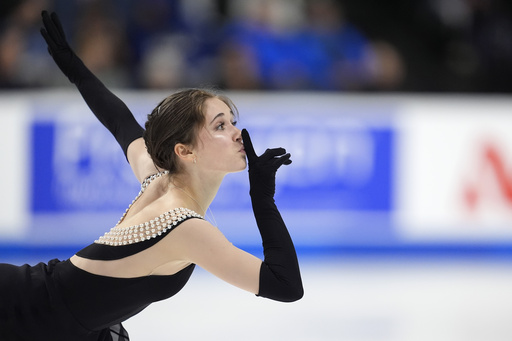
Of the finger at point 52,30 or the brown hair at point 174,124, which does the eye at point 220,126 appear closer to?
the brown hair at point 174,124

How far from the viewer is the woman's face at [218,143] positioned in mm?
2234

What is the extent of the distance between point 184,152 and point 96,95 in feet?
2.81

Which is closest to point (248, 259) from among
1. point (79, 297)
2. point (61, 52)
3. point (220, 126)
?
point (220, 126)

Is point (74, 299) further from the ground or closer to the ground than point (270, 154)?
closer to the ground

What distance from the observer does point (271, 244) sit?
2.12 metres

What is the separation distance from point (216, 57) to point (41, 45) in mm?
1624

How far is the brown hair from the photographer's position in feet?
7.30

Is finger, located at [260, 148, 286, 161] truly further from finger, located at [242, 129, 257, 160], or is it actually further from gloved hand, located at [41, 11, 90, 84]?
gloved hand, located at [41, 11, 90, 84]

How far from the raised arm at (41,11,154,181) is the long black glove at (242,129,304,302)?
602 millimetres

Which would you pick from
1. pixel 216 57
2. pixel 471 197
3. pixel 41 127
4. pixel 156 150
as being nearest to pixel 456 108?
pixel 471 197

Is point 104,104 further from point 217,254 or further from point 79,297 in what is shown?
point 217,254

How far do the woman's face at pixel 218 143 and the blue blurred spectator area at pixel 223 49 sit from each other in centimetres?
398

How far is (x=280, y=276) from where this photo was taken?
2084 mm

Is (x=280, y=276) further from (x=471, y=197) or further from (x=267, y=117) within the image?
(x=471, y=197)
